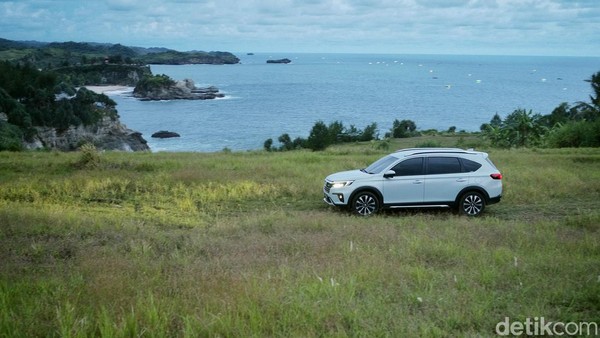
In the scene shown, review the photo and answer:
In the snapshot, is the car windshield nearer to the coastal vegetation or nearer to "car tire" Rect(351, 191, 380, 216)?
"car tire" Rect(351, 191, 380, 216)

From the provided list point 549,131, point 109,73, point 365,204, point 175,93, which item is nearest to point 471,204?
point 365,204

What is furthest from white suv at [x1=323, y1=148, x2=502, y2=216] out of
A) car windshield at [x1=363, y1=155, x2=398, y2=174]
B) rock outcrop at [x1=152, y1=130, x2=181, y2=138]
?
rock outcrop at [x1=152, y1=130, x2=181, y2=138]

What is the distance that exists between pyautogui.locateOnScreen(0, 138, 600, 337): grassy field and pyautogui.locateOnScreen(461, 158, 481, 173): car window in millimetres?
1311

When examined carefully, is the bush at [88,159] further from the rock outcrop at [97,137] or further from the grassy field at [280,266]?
the rock outcrop at [97,137]

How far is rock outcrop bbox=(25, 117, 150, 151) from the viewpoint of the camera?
85125 millimetres

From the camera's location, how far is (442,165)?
1473 cm

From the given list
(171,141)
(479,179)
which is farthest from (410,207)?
(171,141)

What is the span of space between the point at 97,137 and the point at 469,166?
87.7 m

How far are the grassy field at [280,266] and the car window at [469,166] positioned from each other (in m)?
1.31

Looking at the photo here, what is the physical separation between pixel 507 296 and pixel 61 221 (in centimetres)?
916

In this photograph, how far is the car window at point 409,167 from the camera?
48.0ft

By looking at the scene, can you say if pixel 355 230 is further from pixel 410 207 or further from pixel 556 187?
pixel 556 187

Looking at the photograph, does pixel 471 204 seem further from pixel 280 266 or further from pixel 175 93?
pixel 175 93

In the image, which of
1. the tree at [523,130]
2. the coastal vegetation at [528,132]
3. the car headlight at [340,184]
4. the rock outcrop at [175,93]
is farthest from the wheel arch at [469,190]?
the rock outcrop at [175,93]
